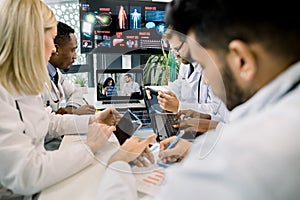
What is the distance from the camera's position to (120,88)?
1.61 m

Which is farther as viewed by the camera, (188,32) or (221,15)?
(188,32)

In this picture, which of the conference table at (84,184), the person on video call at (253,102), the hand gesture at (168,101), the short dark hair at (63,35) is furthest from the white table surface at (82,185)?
the short dark hair at (63,35)

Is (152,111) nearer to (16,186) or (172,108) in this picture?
(172,108)

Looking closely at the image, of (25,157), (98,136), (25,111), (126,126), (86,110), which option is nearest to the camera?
(25,157)

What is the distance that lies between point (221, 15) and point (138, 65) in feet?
4.63

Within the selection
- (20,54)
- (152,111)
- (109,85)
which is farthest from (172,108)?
(20,54)

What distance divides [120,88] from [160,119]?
54cm

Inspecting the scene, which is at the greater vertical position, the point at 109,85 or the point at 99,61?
the point at 99,61

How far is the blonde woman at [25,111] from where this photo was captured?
26.3 inches

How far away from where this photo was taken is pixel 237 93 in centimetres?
43

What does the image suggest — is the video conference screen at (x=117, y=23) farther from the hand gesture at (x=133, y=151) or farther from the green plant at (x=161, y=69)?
the hand gesture at (x=133, y=151)

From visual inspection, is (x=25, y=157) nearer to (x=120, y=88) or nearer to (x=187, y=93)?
(x=120, y=88)

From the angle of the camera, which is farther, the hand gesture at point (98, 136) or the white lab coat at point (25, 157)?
the hand gesture at point (98, 136)

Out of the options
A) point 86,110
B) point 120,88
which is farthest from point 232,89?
point 120,88
